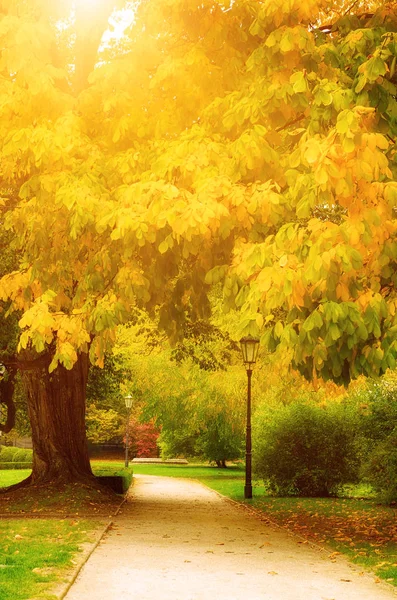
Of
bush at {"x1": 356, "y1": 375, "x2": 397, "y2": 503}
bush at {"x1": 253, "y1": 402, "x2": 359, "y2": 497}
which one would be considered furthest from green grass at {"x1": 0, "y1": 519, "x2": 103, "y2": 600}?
bush at {"x1": 253, "y1": 402, "x2": 359, "y2": 497}

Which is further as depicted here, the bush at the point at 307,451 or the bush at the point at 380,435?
the bush at the point at 307,451

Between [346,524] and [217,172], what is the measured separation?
26.1 ft

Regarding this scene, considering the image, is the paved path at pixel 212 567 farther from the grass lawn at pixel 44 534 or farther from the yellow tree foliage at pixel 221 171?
the yellow tree foliage at pixel 221 171

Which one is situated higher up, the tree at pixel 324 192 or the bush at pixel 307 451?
the tree at pixel 324 192

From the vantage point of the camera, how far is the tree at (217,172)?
7707 mm

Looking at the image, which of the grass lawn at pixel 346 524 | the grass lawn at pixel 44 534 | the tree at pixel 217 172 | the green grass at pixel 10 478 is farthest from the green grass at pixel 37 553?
the green grass at pixel 10 478

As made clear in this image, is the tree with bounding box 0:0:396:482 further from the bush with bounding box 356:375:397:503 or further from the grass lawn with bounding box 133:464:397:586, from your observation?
the bush with bounding box 356:375:397:503

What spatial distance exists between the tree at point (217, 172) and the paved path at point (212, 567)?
215cm

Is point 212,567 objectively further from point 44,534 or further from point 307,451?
point 307,451

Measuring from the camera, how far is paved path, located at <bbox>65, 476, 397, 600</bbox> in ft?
25.0

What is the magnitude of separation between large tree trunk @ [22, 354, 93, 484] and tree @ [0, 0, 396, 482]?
6001mm

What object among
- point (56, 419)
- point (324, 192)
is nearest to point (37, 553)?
point (324, 192)

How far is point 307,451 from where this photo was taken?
72.5 feet

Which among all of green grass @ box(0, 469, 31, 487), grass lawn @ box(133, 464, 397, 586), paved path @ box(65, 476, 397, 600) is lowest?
green grass @ box(0, 469, 31, 487)
